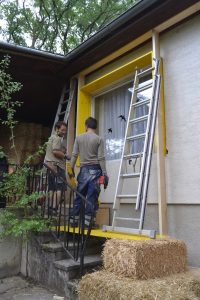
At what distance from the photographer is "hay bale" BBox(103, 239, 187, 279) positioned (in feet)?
9.50

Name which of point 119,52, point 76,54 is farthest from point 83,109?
point 119,52

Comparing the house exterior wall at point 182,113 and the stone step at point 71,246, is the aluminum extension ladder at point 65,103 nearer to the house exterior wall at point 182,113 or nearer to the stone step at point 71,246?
the house exterior wall at point 182,113

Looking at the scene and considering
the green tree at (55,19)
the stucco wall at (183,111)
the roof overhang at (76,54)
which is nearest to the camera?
the stucco wall at (183,111)

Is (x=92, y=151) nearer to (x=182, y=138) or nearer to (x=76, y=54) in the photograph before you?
(x=182, y=138)

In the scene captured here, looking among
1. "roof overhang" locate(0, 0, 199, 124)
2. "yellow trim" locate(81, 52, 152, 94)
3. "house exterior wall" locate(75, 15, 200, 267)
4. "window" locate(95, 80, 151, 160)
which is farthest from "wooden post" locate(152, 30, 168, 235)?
"window" locate(95, 80, 151, 160)

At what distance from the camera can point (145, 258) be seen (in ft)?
9.64

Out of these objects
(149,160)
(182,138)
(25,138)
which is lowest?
(149,160)

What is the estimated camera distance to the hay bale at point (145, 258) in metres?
2.89

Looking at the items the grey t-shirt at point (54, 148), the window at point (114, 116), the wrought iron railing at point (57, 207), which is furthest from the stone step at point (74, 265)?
the window at point (114, 116)

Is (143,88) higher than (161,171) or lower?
higher

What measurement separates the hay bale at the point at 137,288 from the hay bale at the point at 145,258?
0.09 m

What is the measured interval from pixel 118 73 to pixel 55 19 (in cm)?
1102

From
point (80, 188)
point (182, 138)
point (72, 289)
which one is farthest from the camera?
point (80, 188)

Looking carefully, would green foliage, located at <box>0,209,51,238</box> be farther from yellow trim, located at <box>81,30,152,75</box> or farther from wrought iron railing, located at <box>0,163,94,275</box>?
yellow trim, located at <box>81,30,152,75</box>
